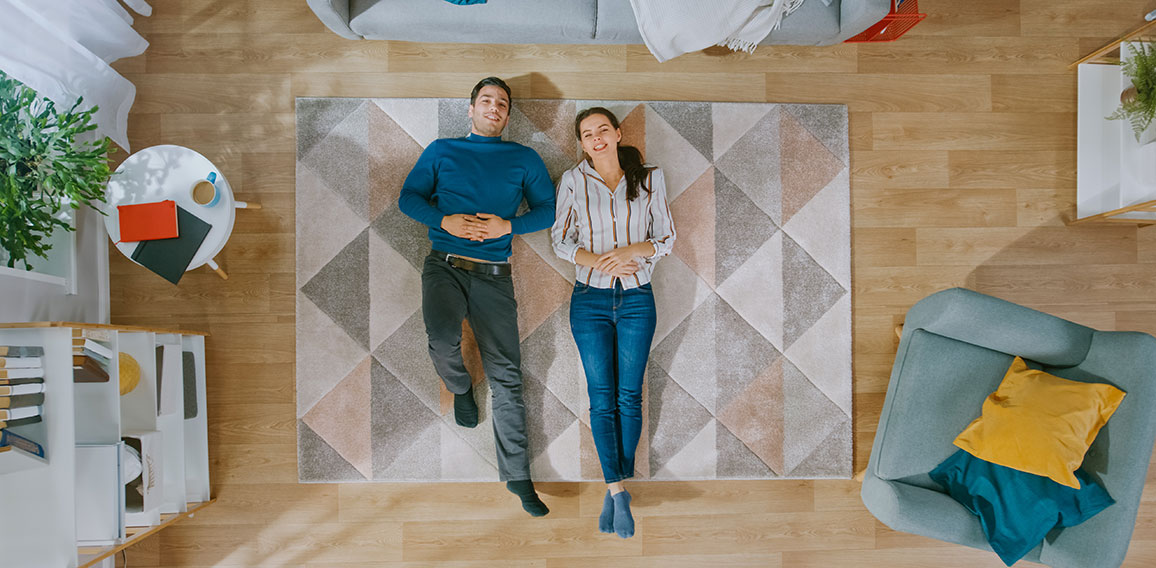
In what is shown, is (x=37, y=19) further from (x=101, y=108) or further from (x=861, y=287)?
(x=861, y=287)

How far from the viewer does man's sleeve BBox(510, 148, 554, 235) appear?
2.43 m

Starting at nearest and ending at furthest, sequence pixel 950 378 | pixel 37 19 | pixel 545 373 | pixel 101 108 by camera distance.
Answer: pixel 37 19, pixel 950 378, pixel 101 108, pixel 545 373

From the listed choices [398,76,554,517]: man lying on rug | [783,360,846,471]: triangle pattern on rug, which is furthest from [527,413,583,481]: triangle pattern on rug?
[783,360,846,471]: triangle pattern on rug

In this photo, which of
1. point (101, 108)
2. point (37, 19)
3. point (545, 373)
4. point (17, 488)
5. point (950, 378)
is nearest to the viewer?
point (17, 488)

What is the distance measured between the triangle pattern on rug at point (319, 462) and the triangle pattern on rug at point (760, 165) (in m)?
2.20

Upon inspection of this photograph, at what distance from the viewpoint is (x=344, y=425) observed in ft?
8.65

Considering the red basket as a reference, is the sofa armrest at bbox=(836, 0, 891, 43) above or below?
below

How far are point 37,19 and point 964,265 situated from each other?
12.6 ft

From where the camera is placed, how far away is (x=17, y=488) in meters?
1.70

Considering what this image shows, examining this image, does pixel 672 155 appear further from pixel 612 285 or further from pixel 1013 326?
pixel 1013 326

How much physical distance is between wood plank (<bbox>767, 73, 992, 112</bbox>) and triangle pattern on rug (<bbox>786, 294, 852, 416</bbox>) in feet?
3.06

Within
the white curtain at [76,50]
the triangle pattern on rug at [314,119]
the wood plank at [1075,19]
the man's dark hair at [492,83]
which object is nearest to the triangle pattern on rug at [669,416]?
the man's dark hair at [492,83]

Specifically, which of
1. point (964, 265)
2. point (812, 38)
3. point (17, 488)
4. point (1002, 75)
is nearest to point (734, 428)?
point (964, 265)

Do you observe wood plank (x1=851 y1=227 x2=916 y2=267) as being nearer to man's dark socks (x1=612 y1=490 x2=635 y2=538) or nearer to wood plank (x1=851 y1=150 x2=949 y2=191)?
wood plank (x1=851 y1=150 x2=949 y2=191)
